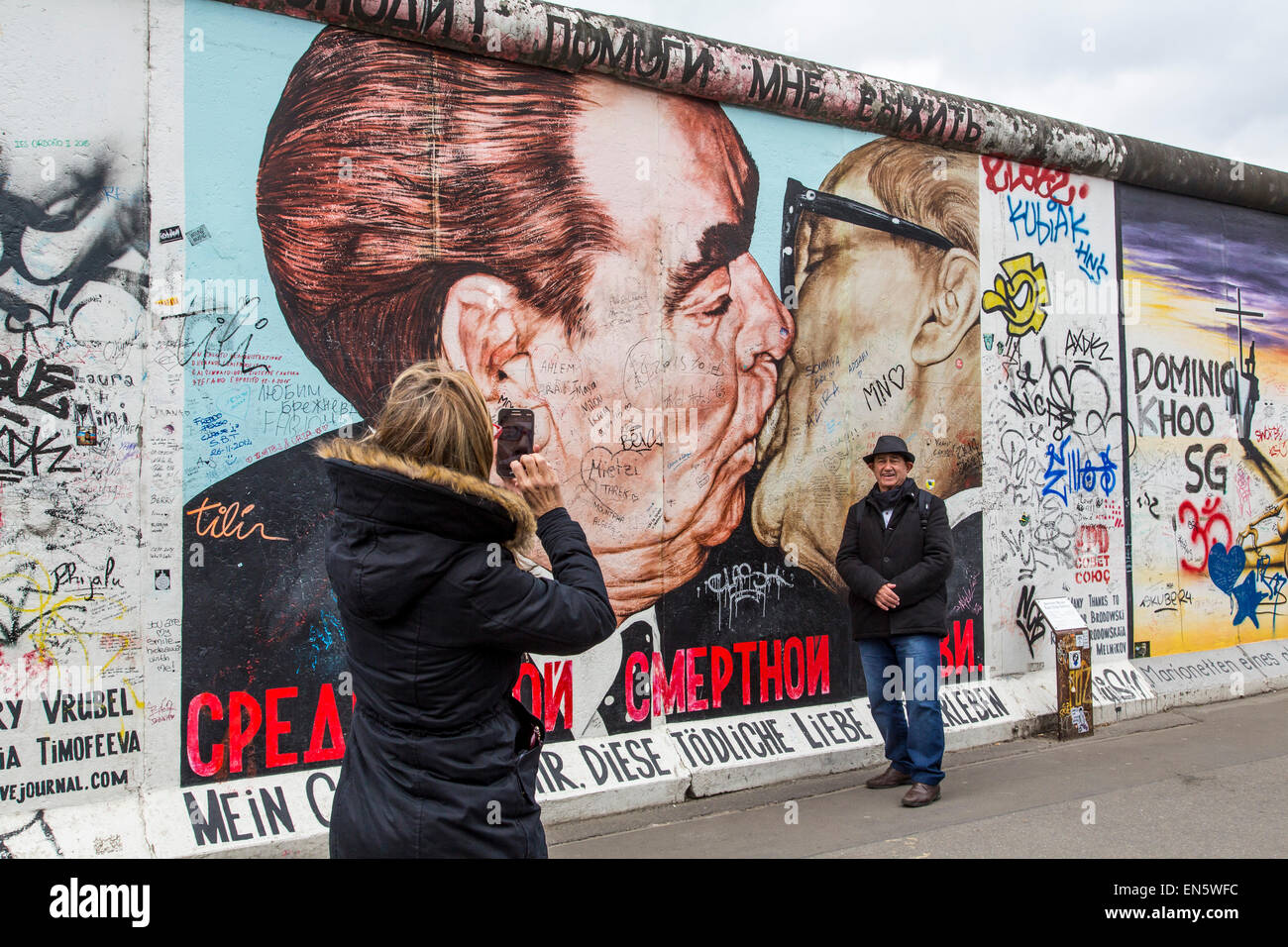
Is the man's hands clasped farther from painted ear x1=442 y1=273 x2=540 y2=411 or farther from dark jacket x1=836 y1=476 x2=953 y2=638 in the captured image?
painted ear x1=442 y1=273 x2=540 y2=411

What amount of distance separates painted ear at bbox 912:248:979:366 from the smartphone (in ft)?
16.4

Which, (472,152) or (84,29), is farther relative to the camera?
A: (472,152)

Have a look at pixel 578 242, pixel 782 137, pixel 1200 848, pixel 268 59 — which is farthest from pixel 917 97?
pixel 1200 848

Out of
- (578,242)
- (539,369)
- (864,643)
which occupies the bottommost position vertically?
(864,643)

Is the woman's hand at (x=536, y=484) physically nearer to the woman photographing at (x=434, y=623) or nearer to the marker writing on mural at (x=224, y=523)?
the woman photographing at (x=434, y=623)

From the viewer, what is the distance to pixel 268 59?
5.28 metres

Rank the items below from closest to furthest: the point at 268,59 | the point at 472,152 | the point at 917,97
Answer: the point at 268,59
the point at 472,152
the point at 917,97

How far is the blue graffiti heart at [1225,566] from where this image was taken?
9.32m

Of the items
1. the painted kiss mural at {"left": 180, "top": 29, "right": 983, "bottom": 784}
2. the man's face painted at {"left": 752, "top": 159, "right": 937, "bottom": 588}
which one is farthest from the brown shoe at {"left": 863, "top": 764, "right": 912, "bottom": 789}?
the man's face painted at {"left": 752, "top": 159, "right": 937, "bottom": 588}

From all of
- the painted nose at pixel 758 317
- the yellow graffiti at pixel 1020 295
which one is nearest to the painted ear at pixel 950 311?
the yellow graffiti at pixel 1020 295

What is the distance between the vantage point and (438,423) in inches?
92.3

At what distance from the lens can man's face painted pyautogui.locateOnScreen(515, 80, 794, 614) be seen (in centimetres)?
616

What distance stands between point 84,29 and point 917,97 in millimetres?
5424

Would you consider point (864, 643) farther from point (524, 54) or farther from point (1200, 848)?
point (524, 54)
